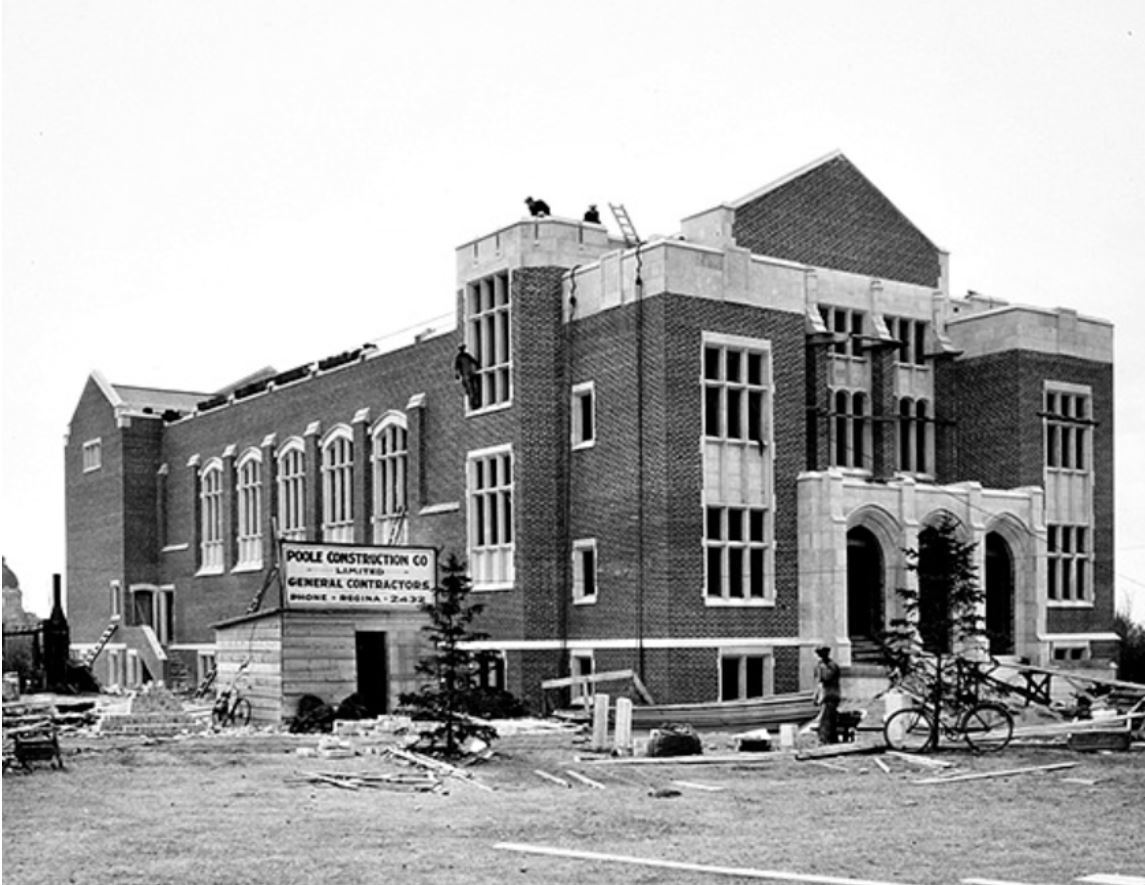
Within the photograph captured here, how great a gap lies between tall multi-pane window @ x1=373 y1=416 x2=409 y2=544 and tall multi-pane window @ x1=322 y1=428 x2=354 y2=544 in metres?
1.66

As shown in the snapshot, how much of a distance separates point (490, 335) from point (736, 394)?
6446 millimetres

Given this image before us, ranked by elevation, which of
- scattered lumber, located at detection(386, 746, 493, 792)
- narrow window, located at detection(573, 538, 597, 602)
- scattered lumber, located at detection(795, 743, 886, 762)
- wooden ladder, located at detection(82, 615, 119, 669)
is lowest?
wooden ladder, located at detection(82, 615, 119, 669)

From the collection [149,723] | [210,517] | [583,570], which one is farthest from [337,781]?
[210,517]

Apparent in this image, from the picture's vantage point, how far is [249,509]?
2131 inches

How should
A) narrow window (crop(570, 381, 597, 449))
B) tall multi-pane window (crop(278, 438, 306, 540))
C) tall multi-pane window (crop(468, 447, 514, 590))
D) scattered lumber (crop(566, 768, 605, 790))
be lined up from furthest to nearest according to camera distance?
tall multi-pane window (crop(278, 438, 306, 540)), tall multi-pane window (crop(468, 447, 514, 590)), narrow window (crop(570, 381, 597, 449)), scattered lumber (crop(566, 768, 605, 790))

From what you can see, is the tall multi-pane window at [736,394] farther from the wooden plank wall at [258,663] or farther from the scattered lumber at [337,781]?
the scattered lumber at [337,781]

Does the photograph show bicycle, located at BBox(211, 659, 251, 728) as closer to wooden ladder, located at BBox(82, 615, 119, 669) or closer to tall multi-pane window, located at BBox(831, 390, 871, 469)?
tall multi-pane window, located at BBox(831, 390, 871, 469)

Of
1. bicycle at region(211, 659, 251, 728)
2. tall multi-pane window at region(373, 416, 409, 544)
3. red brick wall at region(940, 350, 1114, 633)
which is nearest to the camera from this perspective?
bicycle at region(211, 659, 251, 728)

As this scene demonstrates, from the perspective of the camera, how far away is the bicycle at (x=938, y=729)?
970 inches

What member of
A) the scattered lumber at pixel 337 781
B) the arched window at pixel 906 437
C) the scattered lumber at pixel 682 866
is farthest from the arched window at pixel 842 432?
the scattered lumber at pixel 682 866

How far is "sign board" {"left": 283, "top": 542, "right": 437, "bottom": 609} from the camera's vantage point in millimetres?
33938

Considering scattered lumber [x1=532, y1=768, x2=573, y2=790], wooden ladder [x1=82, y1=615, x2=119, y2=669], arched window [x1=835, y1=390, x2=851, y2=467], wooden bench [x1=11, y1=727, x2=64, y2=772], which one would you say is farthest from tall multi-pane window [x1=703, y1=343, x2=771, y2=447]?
wooden ladder [x1=82, y1=615, x2=119, y2=669]

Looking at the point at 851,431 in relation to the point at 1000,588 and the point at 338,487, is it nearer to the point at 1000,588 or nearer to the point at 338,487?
the point at 1000,588

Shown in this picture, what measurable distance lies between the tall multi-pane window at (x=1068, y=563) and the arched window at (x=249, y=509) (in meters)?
24.8
